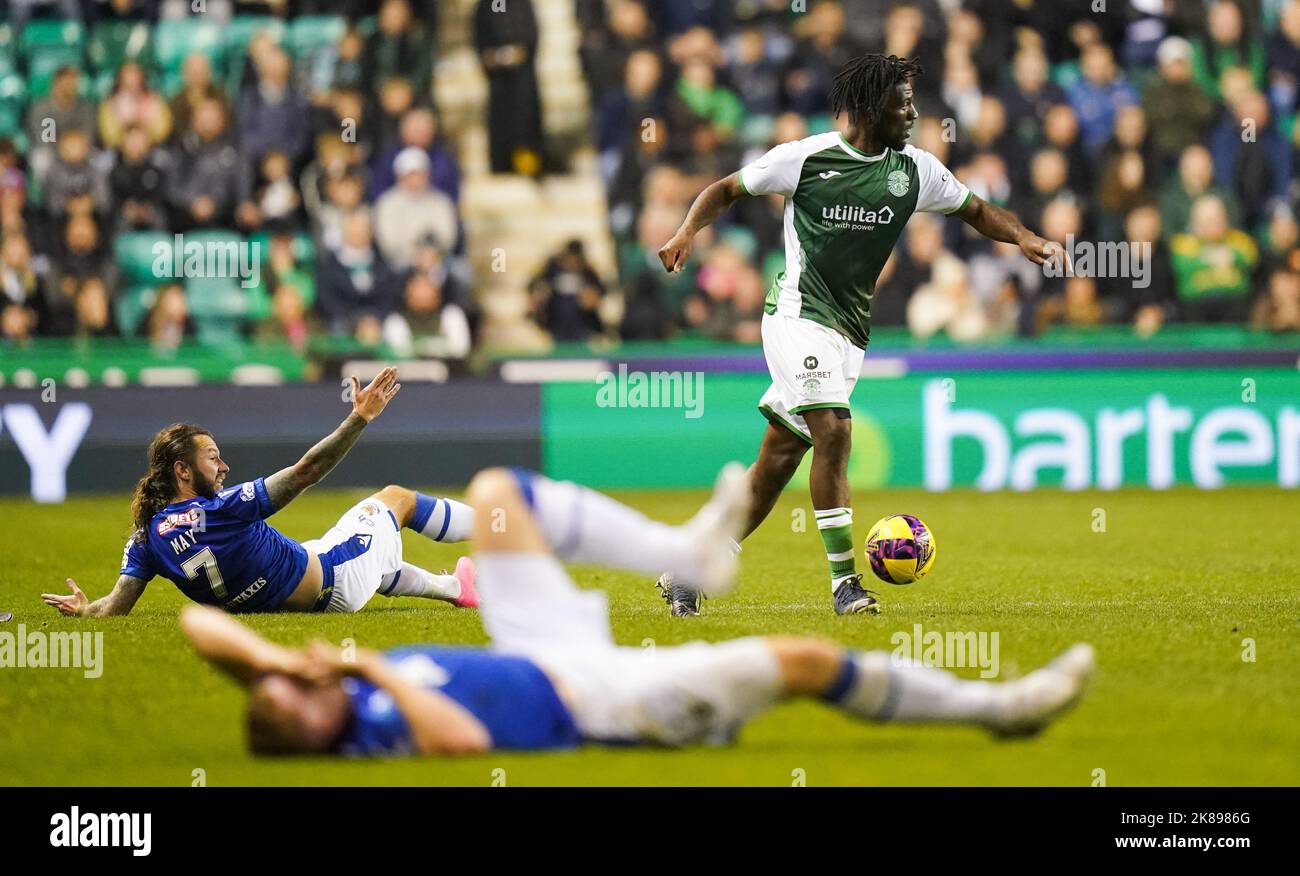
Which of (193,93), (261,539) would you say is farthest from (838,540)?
(193,93)

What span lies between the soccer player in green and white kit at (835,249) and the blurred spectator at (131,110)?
11620 millimetres

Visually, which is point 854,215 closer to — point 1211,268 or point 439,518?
point 439,518

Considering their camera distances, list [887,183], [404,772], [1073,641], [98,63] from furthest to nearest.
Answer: [98,63], [887,183], [1073,641], [404,772]

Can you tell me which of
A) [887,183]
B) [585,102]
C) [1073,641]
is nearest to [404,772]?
[1073,641]

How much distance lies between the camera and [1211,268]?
1878 cm

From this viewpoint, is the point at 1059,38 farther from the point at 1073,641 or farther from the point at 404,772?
the point at 404,772

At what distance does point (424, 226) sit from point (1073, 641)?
11466mm

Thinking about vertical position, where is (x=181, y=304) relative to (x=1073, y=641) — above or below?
above

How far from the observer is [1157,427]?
1702 centimetres

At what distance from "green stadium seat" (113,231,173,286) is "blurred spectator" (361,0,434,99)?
9.15 feet

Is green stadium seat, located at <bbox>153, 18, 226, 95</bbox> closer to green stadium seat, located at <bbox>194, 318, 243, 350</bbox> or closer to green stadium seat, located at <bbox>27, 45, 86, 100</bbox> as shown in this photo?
green stadium seat, located at <bbox>27, 45, 86, 100</bbox>

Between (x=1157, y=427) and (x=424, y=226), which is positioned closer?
(x=1157, y=427)

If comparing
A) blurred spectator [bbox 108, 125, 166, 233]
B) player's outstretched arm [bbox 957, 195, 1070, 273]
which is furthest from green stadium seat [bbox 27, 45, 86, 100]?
player's outstretched arm [bbox 957, 195, 1070, 273]

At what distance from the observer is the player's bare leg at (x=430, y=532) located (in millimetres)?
9789
